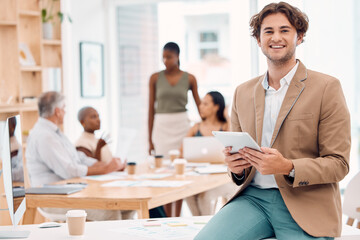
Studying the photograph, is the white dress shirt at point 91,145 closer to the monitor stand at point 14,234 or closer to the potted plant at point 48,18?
the monitor stand at point 14,234

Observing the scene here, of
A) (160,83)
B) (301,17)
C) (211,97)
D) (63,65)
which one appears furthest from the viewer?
(63,65)

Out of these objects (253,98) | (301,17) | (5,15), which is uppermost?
(5,15)

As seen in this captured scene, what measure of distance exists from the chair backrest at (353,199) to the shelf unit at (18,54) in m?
2.81

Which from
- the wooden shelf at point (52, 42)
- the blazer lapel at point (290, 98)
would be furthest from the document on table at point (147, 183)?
the wooden shelf at point (52, 42)

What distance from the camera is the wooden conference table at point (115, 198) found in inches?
110

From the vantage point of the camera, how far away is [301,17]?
218cm

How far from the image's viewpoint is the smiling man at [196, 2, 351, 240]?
2008 mm

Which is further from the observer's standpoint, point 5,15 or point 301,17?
point 5,15

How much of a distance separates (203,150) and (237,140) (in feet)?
6.97

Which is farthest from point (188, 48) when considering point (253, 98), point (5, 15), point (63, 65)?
point (253, 98)

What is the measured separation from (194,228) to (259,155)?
0.46m

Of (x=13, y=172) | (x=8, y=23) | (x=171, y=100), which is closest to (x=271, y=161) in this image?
(x=13, y=172)

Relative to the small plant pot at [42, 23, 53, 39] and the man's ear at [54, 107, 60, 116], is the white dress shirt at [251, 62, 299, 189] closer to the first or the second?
the man's ear at [54, 107, 60, 116]

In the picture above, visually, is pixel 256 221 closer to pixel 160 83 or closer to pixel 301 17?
pixel 301 17
